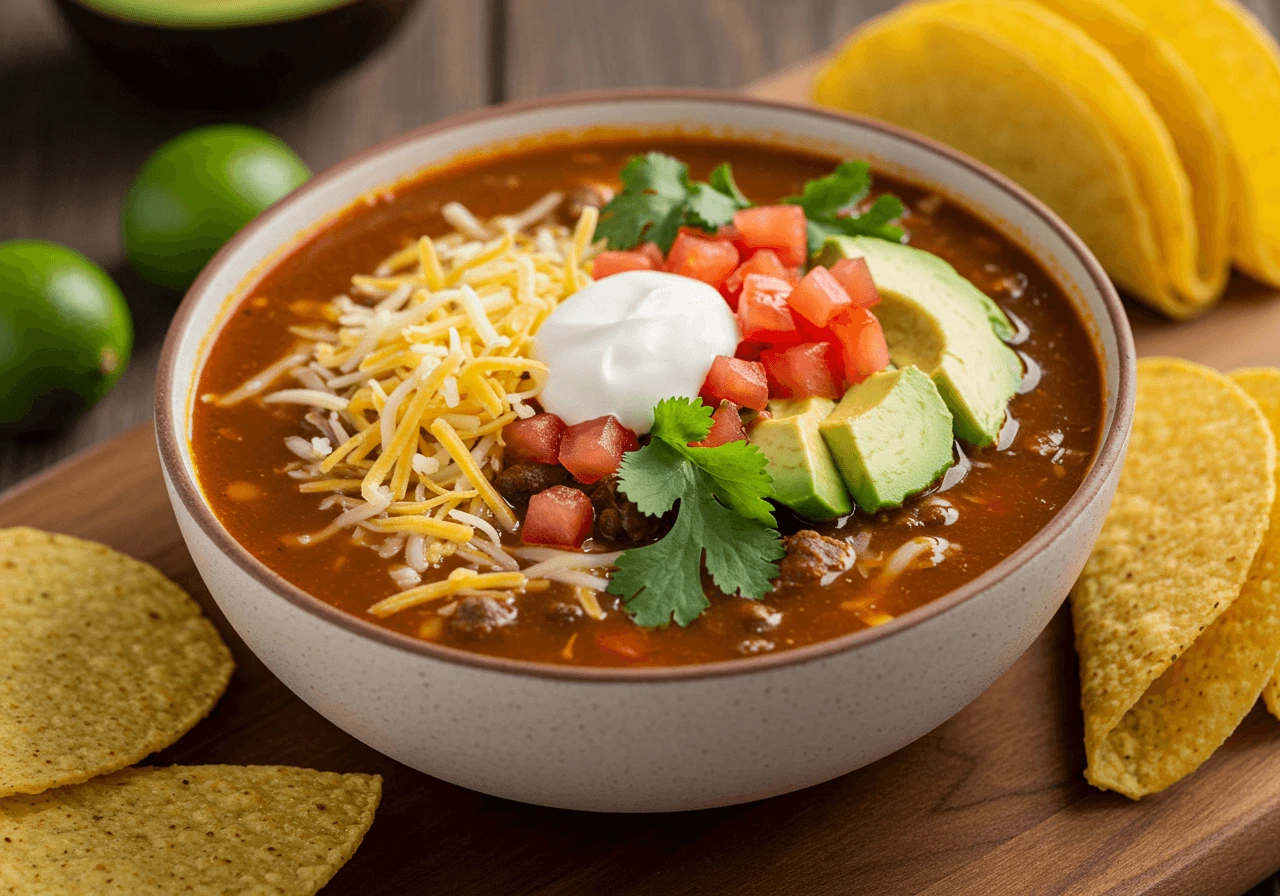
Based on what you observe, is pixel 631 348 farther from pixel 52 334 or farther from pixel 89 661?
pixel 52 334

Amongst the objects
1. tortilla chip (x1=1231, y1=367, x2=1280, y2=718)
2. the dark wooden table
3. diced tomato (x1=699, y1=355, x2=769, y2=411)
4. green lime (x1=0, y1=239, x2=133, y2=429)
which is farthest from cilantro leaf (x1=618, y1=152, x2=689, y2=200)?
the dark wooden table

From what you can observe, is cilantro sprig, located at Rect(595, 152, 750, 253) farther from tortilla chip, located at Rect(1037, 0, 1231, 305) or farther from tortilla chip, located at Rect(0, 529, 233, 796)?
tortilla chip, located at Rect(1037, 0, 1231, 305)

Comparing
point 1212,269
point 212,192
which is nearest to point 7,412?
point 212,192

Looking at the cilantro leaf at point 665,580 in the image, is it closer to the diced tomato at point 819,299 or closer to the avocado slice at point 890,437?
the avocado slice at point 890,437

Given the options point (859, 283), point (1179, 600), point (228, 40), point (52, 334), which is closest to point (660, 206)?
point (859, 283)

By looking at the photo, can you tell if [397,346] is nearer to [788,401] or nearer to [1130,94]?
[788,401]

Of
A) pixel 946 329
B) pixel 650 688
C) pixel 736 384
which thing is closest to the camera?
pixel 650 688
